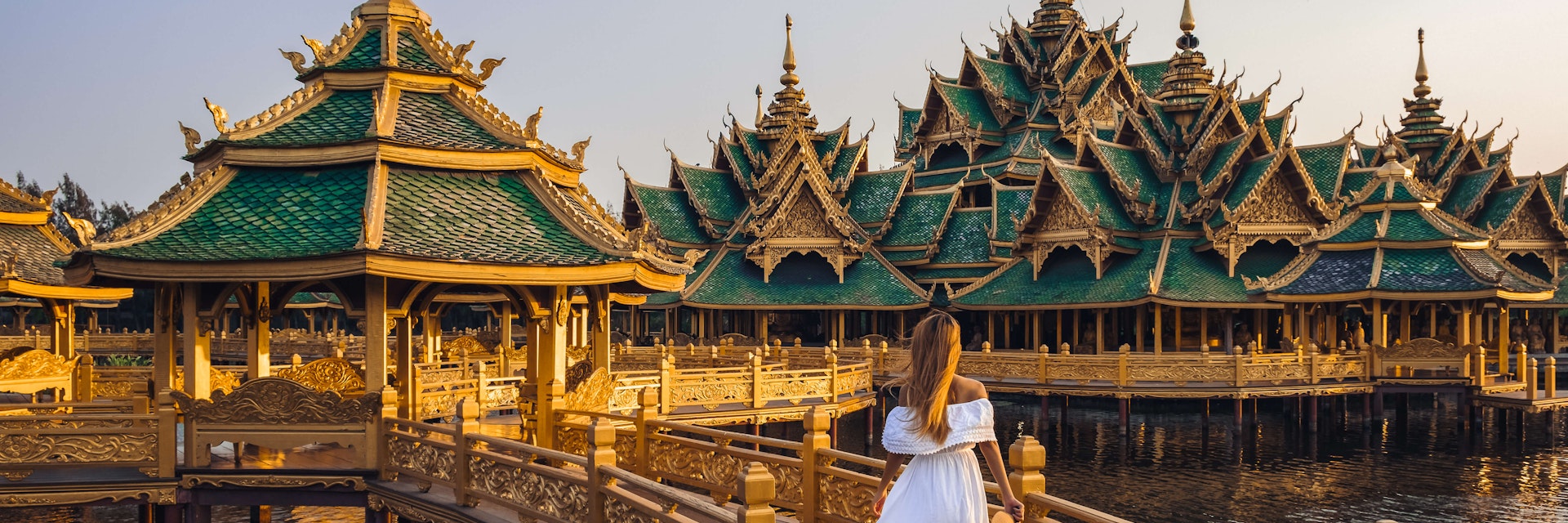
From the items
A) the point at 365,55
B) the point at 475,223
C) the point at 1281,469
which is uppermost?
the point at 365,55

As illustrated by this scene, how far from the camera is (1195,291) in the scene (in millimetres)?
33000

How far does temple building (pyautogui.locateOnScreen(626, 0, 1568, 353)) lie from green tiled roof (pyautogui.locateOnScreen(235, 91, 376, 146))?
18554 millimetres

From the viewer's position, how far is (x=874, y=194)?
43000 mm

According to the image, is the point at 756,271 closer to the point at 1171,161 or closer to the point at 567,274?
the point at 1171,161

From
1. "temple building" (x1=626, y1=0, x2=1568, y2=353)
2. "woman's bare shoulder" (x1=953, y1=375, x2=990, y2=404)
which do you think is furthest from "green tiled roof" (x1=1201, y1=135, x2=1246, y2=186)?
"woman's bare shoulder" (x1=953, y1=375, x2=990, y2=404)

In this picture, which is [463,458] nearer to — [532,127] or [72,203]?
[532,127]

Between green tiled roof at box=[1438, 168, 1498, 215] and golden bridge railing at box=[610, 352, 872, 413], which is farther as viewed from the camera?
green tiled roof at box=[1438, 168, 1498, 215]

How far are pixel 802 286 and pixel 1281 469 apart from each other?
17.6 meters

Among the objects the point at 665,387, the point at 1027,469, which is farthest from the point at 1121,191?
the point at 1027,469

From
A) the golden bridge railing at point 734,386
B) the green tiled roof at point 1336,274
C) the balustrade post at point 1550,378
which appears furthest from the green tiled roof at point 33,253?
the balustrade post at point 1550,378

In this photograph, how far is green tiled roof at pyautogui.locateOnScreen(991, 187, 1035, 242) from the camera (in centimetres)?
4003

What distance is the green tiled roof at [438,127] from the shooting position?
14312mm

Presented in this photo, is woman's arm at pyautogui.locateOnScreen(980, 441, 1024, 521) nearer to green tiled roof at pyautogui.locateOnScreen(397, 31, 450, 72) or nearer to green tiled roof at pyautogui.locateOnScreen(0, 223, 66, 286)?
green tiled roof at pyautogui.locateOnScreen(397, 31, 450, 72)

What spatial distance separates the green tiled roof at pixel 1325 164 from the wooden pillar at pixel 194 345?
30.4m
